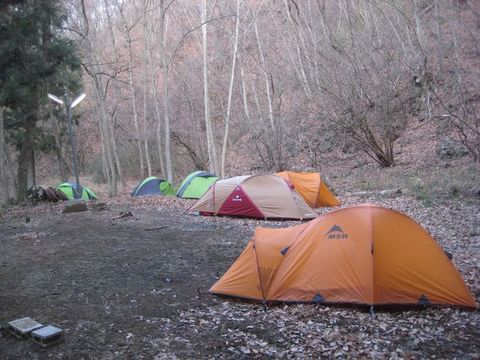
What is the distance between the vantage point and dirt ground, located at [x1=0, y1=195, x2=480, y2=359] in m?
4.64

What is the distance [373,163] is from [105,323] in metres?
15.9

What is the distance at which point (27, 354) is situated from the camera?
4406mm

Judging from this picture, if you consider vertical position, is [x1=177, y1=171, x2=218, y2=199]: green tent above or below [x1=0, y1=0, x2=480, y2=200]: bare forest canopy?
below

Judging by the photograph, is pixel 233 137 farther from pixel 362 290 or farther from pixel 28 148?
pixel 362 290

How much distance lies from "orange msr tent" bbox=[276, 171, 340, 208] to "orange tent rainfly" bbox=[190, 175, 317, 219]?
1.00 meters

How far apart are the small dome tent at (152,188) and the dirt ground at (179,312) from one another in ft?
28.0

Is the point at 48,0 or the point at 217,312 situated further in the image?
the point at 48,0

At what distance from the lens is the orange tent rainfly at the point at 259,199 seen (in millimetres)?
11867

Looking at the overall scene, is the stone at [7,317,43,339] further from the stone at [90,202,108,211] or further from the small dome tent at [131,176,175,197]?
the small dome tent at [131,176,175,197]

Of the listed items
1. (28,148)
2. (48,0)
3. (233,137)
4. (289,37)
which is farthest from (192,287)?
(233,137)

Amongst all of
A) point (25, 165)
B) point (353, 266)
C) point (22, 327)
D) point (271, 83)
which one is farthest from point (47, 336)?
point (271, 83)

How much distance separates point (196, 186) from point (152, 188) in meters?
2.73

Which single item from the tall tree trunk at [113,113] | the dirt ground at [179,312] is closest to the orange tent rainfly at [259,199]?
the dirt ground at [179,312]

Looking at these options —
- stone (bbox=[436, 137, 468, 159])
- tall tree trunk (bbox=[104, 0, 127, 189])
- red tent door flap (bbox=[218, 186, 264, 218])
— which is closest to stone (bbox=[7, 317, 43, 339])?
red tent door flap (bbox=[218, 186, 264, 218])
